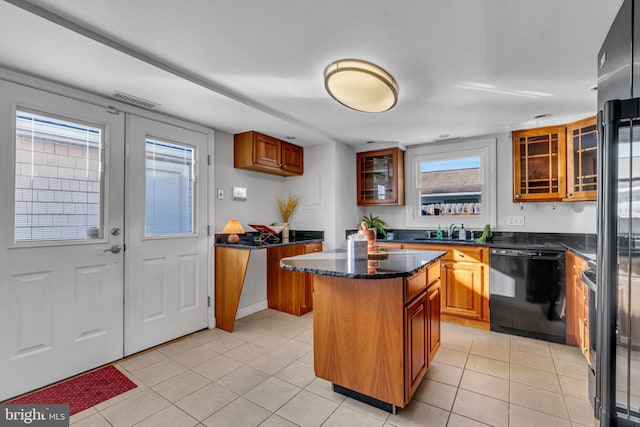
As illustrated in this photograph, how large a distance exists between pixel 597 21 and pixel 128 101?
3222 millimetres

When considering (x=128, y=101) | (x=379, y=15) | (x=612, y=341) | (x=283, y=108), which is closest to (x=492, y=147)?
(x=283, y=108)

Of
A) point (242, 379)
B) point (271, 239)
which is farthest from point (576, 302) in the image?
point (271, 239)

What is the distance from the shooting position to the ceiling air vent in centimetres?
245

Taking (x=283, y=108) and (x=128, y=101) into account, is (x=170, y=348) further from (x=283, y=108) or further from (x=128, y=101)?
(x=283, y=108)

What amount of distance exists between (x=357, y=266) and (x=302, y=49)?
1.39m

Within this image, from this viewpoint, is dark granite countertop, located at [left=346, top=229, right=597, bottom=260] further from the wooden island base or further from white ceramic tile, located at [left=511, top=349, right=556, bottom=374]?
the wooden island base

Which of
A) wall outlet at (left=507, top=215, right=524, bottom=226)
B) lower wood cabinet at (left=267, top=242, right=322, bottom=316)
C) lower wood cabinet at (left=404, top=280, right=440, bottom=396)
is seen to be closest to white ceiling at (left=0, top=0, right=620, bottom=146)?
wall outlet at (left=507, top=215, right=524, bottom=226)

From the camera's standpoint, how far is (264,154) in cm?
370

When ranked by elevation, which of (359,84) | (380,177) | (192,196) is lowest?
(192,196)

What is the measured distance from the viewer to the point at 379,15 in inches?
62.4

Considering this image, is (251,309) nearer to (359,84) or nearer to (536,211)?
(359,84)

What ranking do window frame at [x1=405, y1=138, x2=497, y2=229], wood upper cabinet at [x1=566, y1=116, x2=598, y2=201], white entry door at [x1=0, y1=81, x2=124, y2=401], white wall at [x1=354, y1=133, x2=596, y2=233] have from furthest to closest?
window frame at [x1=405, y1=138, x2=497, y2=229], white wall at [x1=354, y1=133, x2=596, y2=233], wood upper cabinet at [x1=566, y1=116, x2=598, y2=201], white entry door at [x1=0, y1=81, x2=124, y2=401]

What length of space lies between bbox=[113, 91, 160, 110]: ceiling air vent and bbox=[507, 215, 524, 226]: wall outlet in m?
4.05

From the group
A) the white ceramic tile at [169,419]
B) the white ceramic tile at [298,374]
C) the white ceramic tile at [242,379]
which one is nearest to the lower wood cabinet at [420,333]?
the white ceramic tile at [298,374]
